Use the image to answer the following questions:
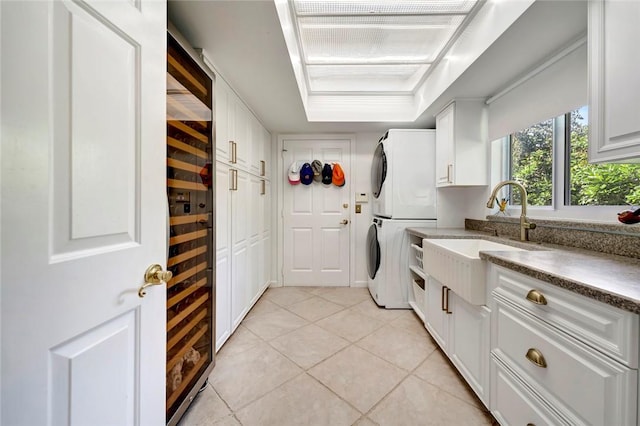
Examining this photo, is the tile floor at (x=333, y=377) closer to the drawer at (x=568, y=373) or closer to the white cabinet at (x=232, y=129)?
the drawer at (x=568, y=373)

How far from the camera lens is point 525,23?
1.22m

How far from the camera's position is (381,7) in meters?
1.53

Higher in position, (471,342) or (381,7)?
(381,7)

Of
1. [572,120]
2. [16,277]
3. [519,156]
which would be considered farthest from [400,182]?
[16,277]

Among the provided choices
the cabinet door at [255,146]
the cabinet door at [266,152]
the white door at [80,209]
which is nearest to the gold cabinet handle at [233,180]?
the cabinet door at [255,146]

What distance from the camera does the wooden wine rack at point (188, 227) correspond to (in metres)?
1.14

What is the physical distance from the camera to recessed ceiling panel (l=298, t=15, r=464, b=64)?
1.64 meters

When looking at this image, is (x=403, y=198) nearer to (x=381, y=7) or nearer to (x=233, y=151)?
(x=381, y=7)

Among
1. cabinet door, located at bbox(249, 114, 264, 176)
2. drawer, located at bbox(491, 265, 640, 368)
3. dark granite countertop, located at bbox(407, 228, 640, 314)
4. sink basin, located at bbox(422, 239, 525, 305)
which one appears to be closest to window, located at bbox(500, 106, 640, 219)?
dark granite countertop, located at bbox(407, 228, 640, 314)

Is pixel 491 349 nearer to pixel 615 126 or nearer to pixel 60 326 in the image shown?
pixel 615 126

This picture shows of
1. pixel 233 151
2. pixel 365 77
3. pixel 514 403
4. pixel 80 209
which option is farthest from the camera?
pixel 365 77

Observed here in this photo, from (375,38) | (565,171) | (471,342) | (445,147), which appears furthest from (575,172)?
(375,38)

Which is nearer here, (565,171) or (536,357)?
(536,357)

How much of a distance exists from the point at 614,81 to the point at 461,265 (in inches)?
39.1
